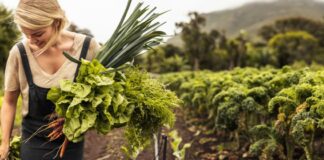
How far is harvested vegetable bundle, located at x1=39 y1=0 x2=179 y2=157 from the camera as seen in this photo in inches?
90.7

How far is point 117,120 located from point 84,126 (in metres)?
0.18

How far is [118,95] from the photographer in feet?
7.68

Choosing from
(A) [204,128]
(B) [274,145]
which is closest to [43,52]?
(B) [274,145]

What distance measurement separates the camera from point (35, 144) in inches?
101

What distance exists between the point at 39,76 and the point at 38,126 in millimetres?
289

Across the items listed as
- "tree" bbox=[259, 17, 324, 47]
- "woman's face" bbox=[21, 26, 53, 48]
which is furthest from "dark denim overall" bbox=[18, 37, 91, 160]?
"tree" bbox=[259, 17, 324, 47]

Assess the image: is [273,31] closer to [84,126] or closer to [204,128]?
[204,128]

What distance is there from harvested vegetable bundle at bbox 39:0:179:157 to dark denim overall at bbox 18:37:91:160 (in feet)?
0.23

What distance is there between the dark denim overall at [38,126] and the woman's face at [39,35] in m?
0.14

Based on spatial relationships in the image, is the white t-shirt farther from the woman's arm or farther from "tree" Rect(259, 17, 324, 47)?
"tree" Rect(259, 17, 324, 47)

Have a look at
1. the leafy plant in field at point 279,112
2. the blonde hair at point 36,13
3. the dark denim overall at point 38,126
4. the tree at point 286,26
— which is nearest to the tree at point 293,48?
the tree at point 286,26

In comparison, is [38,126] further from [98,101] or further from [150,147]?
[150,147]

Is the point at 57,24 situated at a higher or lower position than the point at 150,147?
higher

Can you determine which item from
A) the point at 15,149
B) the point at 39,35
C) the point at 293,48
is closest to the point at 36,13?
the point at 39,35
